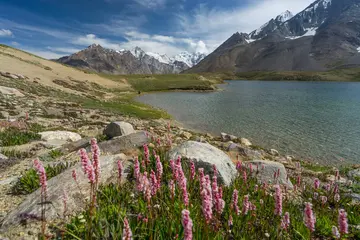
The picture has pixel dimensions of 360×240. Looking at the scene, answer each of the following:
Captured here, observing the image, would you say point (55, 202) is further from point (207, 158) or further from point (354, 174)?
point (354, 174)

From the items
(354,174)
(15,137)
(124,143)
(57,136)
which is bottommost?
(354,174)

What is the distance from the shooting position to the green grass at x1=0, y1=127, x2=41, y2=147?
14570 mm

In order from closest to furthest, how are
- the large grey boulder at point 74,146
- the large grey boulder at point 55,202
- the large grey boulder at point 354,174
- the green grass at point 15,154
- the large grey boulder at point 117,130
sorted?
the large grey boulder at point 55,202
the green grass at point 15,154
the large grey boulder at point 74,146
the large grey boulder at point 354,174
the large grey boulder at point 117,130

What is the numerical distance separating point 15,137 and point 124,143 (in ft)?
29.0

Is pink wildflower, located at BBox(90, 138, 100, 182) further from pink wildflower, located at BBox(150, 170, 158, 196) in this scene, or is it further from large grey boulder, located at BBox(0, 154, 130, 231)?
large grey boulder, located at BBox(0, 154, 130, 231)

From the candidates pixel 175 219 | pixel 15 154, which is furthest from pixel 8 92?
pixel 175 219

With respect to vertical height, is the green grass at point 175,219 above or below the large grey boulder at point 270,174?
above

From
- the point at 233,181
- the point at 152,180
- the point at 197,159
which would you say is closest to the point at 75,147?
the point at 197,159

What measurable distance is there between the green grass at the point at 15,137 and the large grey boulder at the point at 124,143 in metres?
6.89

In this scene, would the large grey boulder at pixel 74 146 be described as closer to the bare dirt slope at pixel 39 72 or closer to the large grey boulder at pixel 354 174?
the large grey boulder at pixel 354 174

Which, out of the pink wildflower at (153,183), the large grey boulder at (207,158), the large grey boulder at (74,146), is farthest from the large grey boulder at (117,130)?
the pink wildflower at (153,183)

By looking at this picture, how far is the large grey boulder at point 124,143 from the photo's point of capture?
11.9m

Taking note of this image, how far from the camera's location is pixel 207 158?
902cm

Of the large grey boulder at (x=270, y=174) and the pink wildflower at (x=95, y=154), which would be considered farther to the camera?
the large grey boulder at (x=270, y=174)
